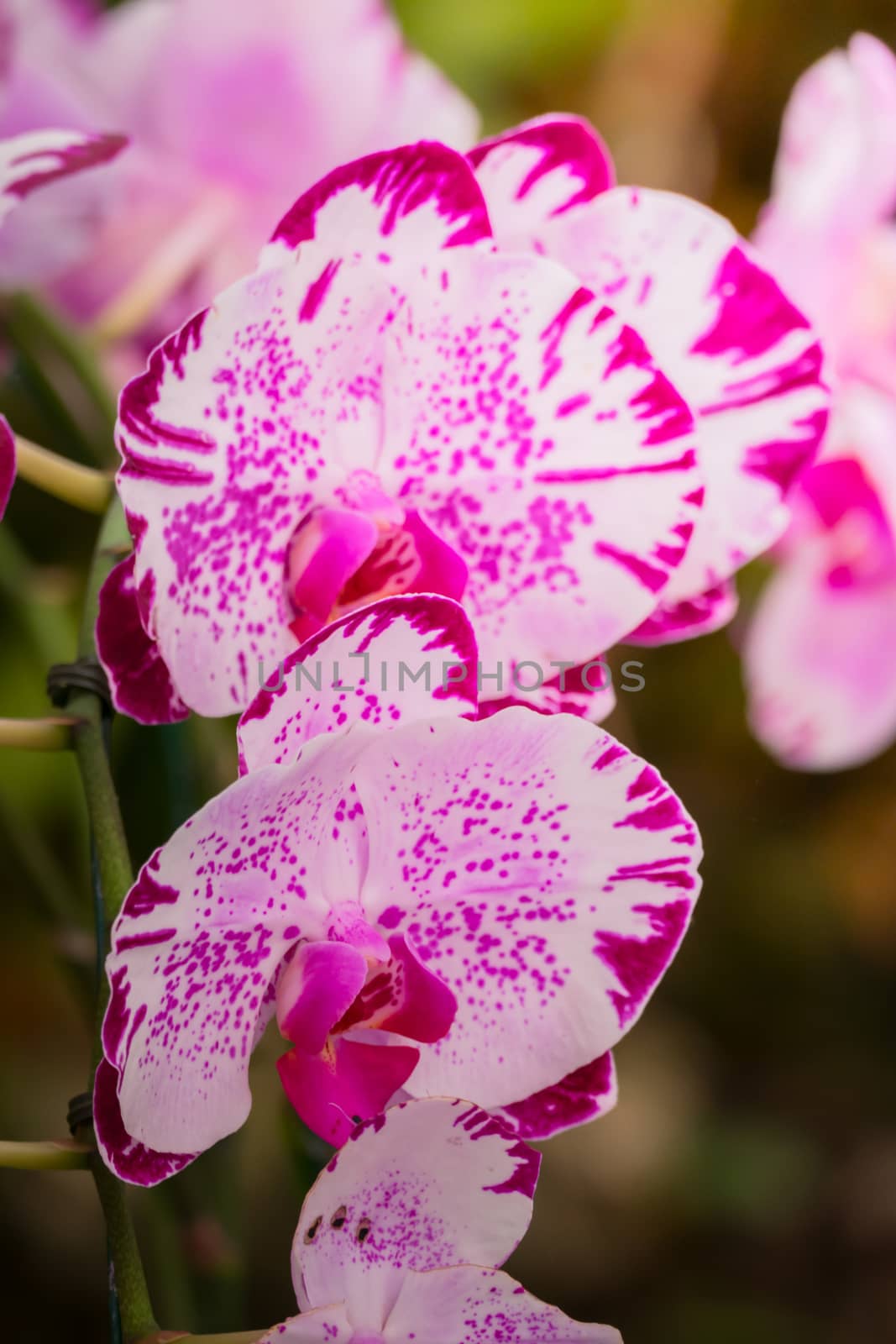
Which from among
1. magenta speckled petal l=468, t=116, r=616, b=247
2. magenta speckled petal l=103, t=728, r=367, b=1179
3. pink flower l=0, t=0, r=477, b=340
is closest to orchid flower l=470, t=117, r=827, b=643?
magenta speckled petal l=468, t=116, r=616, b=247

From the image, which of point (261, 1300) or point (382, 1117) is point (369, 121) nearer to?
point (382, 1117)

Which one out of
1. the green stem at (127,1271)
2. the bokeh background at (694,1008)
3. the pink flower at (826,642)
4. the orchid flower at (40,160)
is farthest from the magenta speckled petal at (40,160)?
the bokeh background at (694,1008)

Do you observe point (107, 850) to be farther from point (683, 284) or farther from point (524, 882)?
point (683, 284)

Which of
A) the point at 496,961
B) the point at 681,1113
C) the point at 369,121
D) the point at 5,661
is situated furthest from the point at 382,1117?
the point at 681,1113

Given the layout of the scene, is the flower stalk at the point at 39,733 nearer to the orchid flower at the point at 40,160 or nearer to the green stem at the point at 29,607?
the orchid flower at the point at 40,160

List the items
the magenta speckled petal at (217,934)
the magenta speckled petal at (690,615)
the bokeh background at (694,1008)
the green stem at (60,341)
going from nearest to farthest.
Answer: the magenta speckled petal at (217,934)
the magenta speckled petal at (690,615)
the green stem at (60,341)
the bokeh background at (694,1008)

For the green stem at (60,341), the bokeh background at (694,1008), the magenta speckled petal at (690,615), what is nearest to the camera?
the magenta speckled petal at (690,615)

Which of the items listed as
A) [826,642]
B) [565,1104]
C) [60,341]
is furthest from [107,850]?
[826,642]
